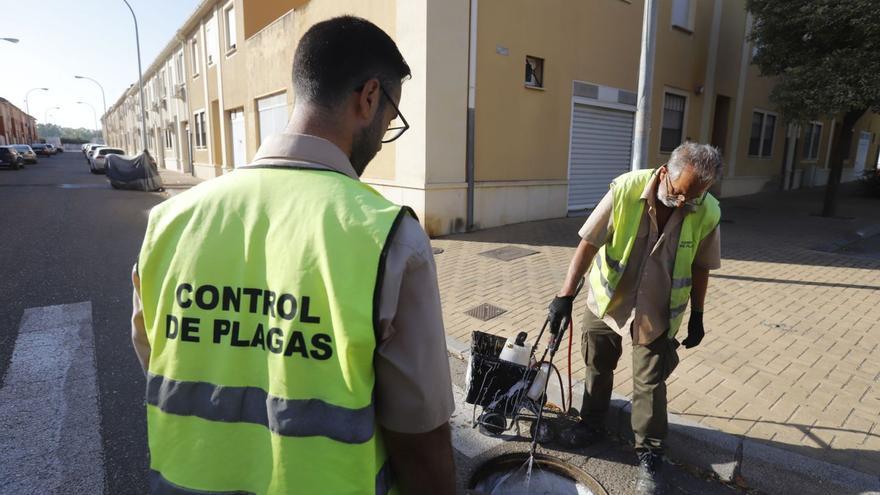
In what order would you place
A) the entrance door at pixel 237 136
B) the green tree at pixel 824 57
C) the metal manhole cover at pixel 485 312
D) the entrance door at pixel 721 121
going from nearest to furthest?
the metal manhole cover at pixel 485 312 < the green tree at pixel 824 57 < the entrance door at pixel 721 121 < the entrance door at pixel 237 136

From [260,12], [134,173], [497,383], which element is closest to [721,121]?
[260,12]

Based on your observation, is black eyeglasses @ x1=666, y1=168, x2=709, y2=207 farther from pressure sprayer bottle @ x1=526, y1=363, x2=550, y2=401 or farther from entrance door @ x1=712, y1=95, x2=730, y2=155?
entrance door @ x1=712, y1=95, x2=730, y2=155

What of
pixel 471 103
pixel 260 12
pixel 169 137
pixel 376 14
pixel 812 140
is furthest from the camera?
pixel 169 137

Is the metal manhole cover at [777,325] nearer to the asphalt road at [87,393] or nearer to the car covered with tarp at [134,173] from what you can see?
the asphalt road at [87,393]

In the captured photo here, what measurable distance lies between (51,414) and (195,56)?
25.2 m

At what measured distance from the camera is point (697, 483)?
2877 millimetres

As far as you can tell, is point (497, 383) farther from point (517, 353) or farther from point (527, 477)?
point (527, 477)

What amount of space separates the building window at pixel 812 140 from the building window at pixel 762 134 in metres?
3.61

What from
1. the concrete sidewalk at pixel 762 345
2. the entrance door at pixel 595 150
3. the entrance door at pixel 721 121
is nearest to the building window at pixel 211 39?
the entrance door at pixel 595 150

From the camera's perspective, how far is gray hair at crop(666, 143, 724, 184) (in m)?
2.58

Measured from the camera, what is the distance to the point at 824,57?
435 inches

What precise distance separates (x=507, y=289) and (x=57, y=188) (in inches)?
835

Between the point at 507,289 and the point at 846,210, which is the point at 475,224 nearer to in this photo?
the point at 507,289

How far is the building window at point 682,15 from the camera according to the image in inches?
548
